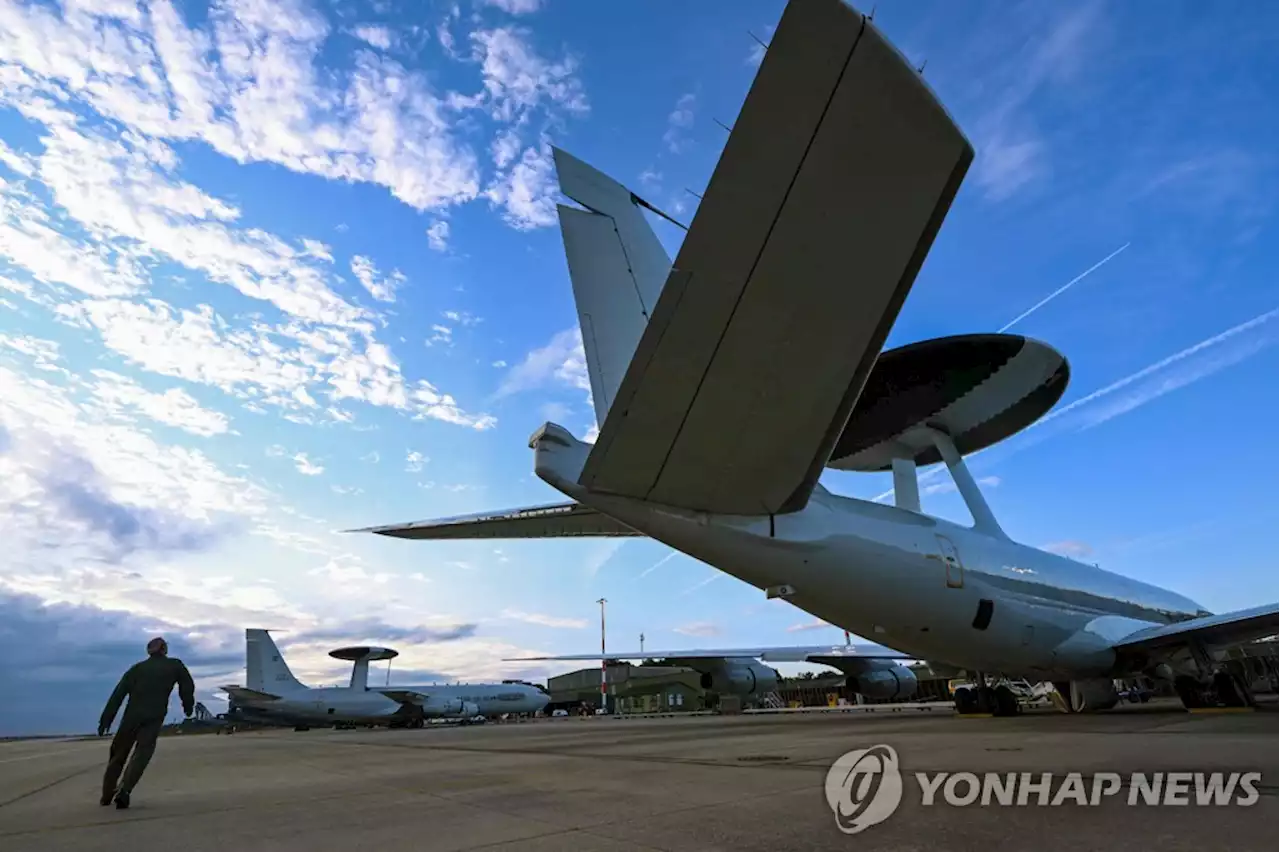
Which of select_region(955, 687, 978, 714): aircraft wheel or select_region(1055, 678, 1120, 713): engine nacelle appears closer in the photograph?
select_region(955, 687, 978, 714): aircraft wheel

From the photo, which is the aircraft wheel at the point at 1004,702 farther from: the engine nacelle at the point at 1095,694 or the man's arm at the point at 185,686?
the man's arm at the point at 185,686

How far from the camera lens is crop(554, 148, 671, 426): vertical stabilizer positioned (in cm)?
754

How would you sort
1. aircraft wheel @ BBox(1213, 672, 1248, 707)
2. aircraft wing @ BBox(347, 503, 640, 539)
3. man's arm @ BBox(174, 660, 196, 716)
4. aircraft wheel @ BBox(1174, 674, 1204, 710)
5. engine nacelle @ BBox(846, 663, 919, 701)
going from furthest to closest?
1. engine nacelle @ BBox(846, 663, 919, 701)
2. aircraft wheel @ BBox(1174, 674, 1204, 710)
3. aircraft wheel @ BBox(1213, 672, 1248, 707)
4. aircraft wing @ BBox(347, 503, 640, 539)
5. man's arm @ BBox(174, 660, 196, 716)

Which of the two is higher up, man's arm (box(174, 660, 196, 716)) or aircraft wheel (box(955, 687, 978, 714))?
man's arm (box(174, 660, 196, 716))

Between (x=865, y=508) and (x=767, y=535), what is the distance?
2.82 metres

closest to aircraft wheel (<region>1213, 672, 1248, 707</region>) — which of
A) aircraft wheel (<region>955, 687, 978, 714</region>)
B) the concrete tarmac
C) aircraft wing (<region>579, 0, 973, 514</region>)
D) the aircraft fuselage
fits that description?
the aircraft fuselage

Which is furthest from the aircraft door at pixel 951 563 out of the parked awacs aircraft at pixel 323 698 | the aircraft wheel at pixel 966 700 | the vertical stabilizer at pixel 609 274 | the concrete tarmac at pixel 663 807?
the parked awacs aircraft at pixel 323 698

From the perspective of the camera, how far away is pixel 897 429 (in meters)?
14.5

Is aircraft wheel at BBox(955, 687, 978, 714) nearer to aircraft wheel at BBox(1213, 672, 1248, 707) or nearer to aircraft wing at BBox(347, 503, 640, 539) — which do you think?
aircraft wheel at BBox(1213, 672, 1248, 707)

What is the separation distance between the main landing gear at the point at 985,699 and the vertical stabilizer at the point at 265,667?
33.0 meters

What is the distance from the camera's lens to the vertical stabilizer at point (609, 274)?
7539 millimetres

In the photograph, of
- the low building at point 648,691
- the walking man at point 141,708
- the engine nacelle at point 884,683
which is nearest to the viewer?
the walking man at point 141,708

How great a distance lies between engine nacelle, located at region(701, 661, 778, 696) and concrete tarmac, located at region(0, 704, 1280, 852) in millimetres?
12801

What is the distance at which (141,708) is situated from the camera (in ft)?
19.2
